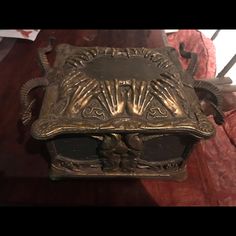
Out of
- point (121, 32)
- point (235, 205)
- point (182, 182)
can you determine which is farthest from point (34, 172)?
point (121, 32)

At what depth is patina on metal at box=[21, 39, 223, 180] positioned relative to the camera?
2.33 ft

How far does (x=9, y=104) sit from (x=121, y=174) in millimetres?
564

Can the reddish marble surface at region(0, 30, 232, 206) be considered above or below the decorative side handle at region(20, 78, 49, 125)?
below

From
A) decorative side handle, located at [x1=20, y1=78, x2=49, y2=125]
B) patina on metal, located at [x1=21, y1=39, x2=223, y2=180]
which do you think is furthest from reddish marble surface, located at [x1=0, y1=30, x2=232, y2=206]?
decorative side handle, located at [x1=20, y1=78, x2=49, y2=125]

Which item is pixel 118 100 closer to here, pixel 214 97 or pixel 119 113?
pixel 119 113

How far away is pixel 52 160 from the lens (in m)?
0.86

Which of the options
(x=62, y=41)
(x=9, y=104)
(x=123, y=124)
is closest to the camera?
(x=123, y=124)

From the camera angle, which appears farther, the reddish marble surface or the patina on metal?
the reddish marble surface

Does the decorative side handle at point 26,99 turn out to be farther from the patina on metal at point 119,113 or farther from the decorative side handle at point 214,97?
the decorative side handle at point 214,97

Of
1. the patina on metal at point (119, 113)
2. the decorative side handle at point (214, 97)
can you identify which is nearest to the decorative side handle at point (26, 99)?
the patina on metal at point (119, 113)

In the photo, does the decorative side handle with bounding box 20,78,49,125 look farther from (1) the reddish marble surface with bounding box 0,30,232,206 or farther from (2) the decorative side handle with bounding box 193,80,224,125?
(2) the decorative side handle with bounding box 193,80,224,125

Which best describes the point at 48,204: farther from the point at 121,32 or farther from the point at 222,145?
the point at 121,32

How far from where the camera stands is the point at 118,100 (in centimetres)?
74

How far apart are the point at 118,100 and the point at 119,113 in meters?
0.04
